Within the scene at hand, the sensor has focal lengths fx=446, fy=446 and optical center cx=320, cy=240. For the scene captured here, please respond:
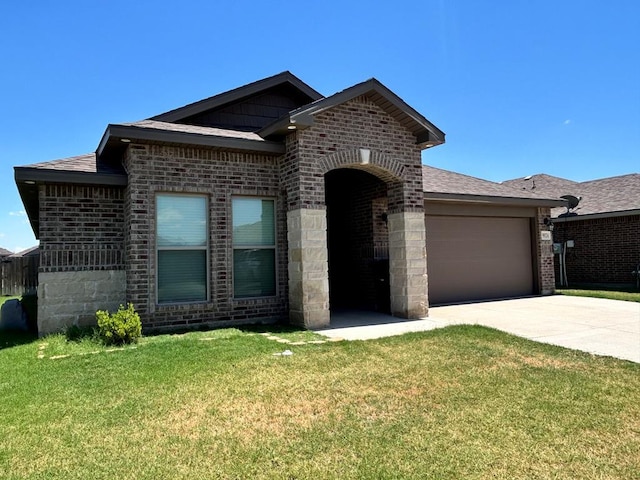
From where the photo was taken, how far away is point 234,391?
489 centimetres

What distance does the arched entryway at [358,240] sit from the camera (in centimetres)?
1092

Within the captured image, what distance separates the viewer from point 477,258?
44.7 feet

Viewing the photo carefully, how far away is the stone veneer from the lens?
316 inches

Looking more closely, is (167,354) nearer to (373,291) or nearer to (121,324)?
(121,324)

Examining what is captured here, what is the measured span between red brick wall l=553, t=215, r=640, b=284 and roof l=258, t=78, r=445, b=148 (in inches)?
445

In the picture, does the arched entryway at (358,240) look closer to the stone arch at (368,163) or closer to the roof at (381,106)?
the stone arch at (368,163)

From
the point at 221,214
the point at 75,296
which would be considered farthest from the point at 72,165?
the point at 221,214

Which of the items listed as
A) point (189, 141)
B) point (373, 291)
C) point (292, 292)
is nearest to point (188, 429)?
point (292, 292)

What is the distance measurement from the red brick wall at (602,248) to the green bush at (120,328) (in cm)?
1704

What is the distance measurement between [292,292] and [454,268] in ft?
20.3

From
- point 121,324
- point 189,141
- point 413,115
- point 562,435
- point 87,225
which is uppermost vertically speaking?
point 413,115

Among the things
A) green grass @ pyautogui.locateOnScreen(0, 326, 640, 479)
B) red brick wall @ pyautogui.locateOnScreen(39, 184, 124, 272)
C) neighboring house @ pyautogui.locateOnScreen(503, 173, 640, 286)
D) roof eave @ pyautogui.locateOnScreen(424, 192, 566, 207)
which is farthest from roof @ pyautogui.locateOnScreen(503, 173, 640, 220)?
red brick wall @ pyautogui.locateOnScreen(39, 184, 124, 272)

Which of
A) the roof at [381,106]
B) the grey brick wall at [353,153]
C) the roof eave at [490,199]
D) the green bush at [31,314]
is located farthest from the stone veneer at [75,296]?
the roof eave at [490,199]

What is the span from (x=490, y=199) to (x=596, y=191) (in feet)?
33.3
